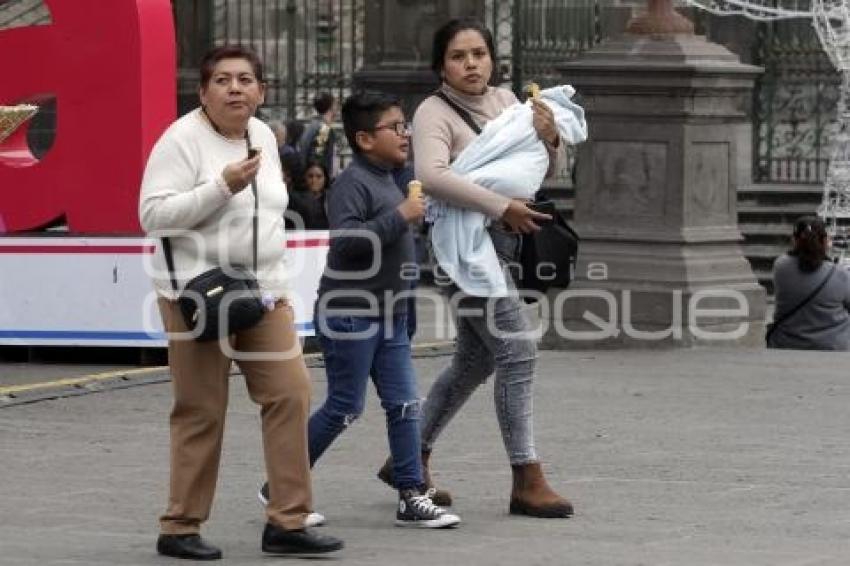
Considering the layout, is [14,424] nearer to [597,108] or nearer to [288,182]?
[597,108]

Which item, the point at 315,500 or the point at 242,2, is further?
the point at 242,2

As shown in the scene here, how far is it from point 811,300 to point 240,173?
Result: 27.2 ft

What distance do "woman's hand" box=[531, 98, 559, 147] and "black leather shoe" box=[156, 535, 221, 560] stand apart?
204 cm

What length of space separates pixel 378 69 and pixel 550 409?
43.0 feet

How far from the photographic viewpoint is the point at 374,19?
25.8 m

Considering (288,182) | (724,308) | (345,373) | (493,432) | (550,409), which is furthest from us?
(288,182)

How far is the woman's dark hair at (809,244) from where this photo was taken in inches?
613

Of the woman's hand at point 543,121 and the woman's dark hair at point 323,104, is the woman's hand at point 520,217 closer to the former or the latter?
the woman's hand at point 543,121

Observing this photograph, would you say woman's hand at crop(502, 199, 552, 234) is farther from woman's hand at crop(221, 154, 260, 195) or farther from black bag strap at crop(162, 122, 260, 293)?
woman's hand at crop(221, 154, 260, 195)

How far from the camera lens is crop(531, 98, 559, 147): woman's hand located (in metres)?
9.27

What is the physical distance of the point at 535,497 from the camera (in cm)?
917

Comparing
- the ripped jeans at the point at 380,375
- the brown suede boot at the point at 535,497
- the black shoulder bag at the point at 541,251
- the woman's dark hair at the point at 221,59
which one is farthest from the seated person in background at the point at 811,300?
the woman's dark hair at the point at 221,59

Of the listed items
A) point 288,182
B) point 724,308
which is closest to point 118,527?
point 724,308

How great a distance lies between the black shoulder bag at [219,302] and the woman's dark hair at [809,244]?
7.84 meters
